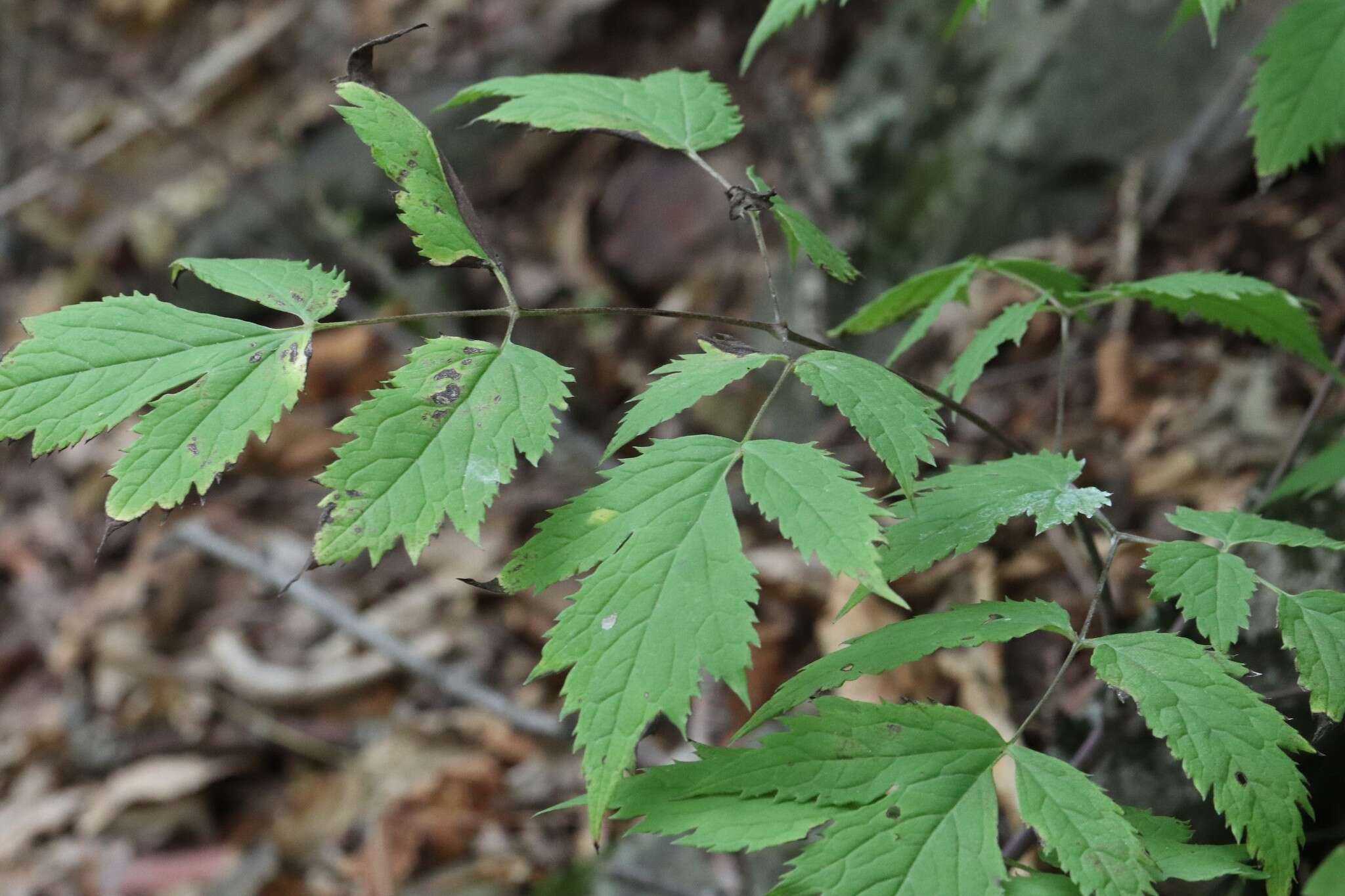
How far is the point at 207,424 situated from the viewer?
966 millimetres

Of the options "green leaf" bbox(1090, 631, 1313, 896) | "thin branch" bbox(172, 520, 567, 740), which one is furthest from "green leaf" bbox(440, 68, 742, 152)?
"thin branch" bbox(172, 520, 567, 740)

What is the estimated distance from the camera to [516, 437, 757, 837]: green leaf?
2.68 feet

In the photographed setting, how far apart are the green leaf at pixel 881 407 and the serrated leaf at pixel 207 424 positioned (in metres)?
0.53

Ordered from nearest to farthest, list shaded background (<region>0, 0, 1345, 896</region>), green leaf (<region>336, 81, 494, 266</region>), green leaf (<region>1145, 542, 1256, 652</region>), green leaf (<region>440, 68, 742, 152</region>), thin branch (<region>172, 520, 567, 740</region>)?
green leaf (<region>1145, 542, 1256, 652</region>)
green leaf (<region>336, 81, 494, 266</region>)
green leaf (<region>440, 68, 742, 152</region>)
shaded background (<region>0, 0, 1345, 896</region>)
thin branch (<region>172, 520, 567, 740</region>)

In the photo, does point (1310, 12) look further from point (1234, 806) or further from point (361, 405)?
point (361, 405)

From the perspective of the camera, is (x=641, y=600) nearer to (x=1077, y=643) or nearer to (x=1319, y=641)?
(x=1077, y=643)

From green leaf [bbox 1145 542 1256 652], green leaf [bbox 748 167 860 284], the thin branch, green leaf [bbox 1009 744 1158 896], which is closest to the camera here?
green leaf [bbox 1009 744 1158 896]

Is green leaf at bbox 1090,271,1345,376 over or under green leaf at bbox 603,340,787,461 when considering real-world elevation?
under

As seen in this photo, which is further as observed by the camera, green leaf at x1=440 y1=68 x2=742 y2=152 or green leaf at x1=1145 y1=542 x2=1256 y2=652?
green leaf at x1=440 y1=68 x2=742 y2=152

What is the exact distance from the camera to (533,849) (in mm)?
2451

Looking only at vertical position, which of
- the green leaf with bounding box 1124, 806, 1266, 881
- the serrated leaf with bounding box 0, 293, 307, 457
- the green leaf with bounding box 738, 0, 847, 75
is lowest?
the green leaf with bounding box 1124, 806, 1266, 881

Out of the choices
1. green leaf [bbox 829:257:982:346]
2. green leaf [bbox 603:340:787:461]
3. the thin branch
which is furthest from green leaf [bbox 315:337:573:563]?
the thin branch

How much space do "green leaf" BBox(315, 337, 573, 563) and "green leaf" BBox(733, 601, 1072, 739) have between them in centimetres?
34

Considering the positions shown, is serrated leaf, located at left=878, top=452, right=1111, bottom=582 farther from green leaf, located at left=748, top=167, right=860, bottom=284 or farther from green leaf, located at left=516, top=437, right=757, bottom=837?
green leaf, located at left=748, top=167, right=860, bottom=284
